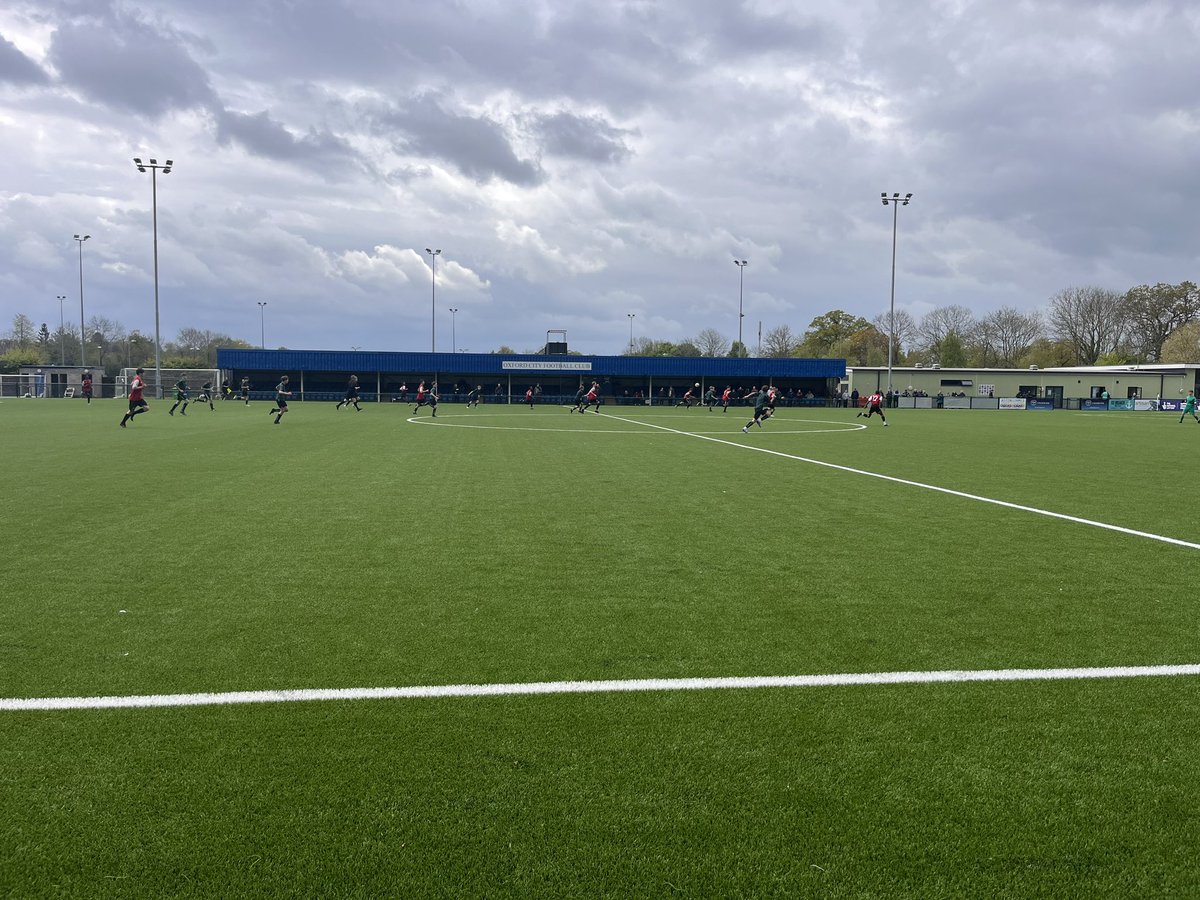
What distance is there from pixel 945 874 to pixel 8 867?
3.26 m

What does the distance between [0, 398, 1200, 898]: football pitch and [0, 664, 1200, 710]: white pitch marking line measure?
2 cm

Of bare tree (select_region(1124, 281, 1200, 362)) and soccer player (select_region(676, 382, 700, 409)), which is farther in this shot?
bare tree (select_region(1124, 281, 1200, 362))

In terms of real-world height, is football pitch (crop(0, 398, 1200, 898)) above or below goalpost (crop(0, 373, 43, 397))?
below

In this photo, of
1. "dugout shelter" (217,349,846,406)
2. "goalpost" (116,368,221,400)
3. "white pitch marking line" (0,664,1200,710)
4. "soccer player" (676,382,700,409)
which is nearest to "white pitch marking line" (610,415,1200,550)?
"white pitch marking line" (0,664,1200,710)

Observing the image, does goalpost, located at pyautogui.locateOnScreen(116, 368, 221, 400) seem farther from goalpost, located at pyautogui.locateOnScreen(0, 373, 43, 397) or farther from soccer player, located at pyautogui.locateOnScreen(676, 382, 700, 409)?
soccer player, located at pyautogui.locateOnScreen(676, 382, 700, 409)

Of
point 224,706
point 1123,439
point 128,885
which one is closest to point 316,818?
point 128,885

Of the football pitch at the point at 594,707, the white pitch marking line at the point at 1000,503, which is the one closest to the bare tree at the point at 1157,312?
the white pitch marking line at the point at 1000,503

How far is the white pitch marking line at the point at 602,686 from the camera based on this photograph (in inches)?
162

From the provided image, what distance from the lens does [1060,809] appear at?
3.20 m

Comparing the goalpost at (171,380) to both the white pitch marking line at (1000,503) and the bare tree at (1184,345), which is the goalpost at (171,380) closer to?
the white pitch marking line at (1000,503)

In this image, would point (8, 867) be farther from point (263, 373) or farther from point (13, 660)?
point (263, 373)

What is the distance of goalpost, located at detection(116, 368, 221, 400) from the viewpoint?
67.6 metres

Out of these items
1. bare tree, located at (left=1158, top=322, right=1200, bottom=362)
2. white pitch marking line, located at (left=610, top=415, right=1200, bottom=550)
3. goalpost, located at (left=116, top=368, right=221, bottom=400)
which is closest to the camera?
white pitch marking line, located at (left=610, top=415, right=1200, bottom=550)

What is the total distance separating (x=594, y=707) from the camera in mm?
4102
